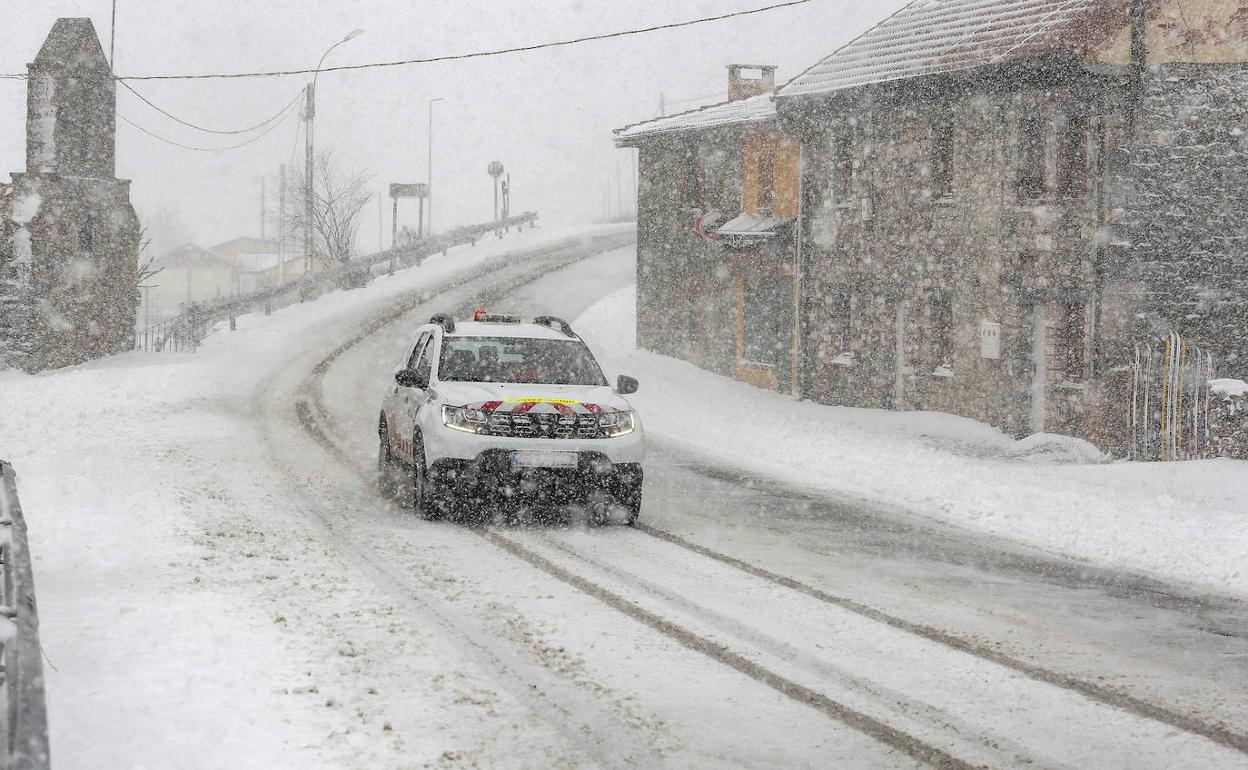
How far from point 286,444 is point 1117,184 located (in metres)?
13.2

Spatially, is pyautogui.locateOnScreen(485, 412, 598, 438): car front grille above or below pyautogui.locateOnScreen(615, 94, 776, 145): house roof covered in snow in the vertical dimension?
below

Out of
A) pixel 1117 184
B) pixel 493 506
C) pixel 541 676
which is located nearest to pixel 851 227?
pixel 1117 184

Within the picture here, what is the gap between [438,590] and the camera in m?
8.77

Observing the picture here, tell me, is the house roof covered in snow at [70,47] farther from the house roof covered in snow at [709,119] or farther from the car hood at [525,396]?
the car hood at [525,396]

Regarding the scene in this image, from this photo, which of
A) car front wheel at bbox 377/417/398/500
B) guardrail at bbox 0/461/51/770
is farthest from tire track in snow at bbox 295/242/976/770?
guardrail at bbox 0/461/51/770

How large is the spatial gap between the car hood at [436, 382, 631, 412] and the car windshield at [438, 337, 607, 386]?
0.95 feet

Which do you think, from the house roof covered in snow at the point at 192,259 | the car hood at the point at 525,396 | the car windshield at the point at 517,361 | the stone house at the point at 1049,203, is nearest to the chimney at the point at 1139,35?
the stone house at the point at 1049,203

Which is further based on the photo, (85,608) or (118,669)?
(85,608)

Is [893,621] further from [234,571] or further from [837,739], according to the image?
[234,571]

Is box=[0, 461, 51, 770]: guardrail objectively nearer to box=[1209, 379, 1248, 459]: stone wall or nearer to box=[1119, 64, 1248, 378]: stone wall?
box=[1209, 379, 1248, 459]: stone wall

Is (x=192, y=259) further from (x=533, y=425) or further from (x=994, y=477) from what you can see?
(x=533, y=425)

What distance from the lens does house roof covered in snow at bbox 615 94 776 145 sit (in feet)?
104

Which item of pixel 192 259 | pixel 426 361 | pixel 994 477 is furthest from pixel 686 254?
pixel 192 259

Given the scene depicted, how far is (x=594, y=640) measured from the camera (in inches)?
294
